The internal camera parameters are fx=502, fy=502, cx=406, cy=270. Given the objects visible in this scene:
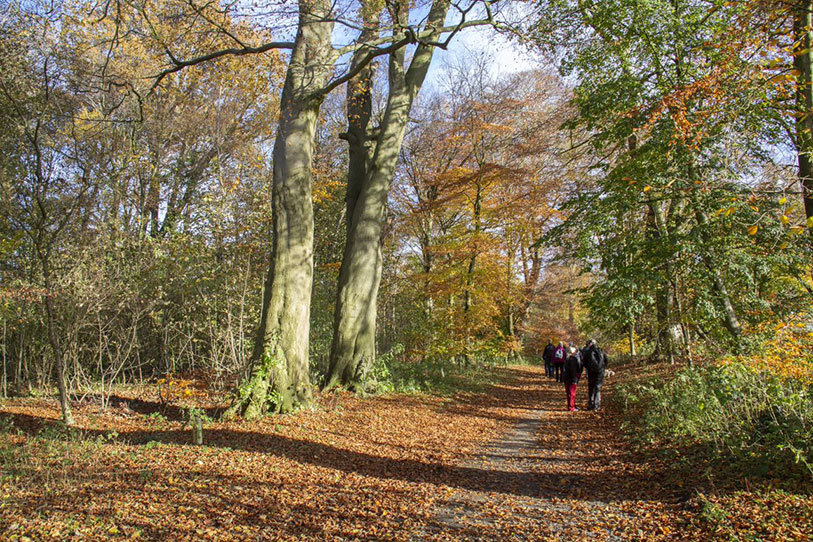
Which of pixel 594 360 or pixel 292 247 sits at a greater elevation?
pixel 292 247

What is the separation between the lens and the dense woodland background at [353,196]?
712 centimetres

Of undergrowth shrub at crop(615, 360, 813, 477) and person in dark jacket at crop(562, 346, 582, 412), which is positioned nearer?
undergrowth shrub at crop(615, 360, 813, 477)

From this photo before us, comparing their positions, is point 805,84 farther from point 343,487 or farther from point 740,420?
point 343,487

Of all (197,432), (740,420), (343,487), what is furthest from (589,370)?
(197,432)

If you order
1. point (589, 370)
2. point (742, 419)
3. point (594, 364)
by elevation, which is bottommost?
point (742, 419)

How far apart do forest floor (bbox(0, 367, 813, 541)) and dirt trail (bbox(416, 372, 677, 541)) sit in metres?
0.02

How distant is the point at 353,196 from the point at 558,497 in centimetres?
862

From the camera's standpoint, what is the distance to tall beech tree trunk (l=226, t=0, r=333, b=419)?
25.6 ft

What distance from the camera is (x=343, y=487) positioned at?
16.3 feet

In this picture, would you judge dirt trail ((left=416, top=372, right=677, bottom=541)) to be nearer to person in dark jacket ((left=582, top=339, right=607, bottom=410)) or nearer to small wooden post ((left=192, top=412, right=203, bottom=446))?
person in dark jacket ((left=582, top=339, right=607, bottom=410))

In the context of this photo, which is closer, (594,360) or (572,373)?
(594,360)

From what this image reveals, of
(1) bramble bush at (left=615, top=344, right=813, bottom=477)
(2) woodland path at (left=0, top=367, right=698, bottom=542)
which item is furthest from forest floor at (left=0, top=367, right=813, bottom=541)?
(1) bramble bush at (left=615, top=344, right=813, bottom=477)

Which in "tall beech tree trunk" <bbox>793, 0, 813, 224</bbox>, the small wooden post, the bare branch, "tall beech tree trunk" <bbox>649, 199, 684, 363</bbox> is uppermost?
the bare branch

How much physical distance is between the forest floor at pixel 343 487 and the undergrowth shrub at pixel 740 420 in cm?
51
